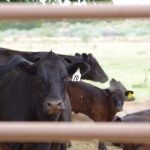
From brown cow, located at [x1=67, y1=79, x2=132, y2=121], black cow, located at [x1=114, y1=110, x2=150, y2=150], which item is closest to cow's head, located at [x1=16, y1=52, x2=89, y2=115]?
black cow, located at [x1=114, y1=110, x2=150, y2=150]

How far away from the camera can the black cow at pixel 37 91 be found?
576cm

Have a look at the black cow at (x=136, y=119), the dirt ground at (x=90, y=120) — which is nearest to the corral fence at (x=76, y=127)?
the black cow at (x=136, y=119)

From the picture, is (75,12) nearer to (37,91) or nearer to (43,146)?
(43,146)

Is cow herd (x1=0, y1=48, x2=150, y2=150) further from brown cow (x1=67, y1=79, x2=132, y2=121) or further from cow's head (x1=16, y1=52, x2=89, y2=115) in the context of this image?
brown cow (x1=67, y1=79, x2=132, y2=121)

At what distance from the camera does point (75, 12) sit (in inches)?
63.5

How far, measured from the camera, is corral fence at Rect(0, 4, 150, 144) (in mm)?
1602

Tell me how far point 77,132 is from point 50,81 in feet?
14.0

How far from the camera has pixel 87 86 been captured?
9.72 meters

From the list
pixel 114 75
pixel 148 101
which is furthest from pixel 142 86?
pixel 148 101

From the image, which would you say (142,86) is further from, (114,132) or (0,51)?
(114,132)

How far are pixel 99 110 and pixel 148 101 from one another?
338 centimetres

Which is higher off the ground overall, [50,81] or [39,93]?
[50,81]

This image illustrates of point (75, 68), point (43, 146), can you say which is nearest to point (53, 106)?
point (43, 146)

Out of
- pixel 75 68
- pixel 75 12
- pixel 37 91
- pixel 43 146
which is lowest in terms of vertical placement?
pixel 43 146
